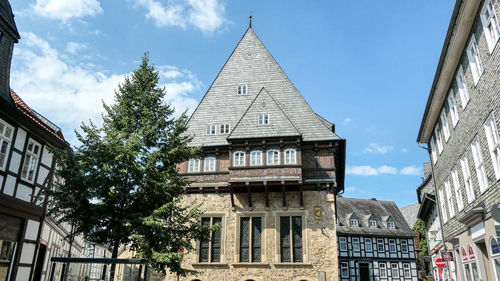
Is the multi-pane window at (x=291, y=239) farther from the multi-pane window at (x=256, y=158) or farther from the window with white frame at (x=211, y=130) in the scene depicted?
the window with white frame at (x=211, y=130)

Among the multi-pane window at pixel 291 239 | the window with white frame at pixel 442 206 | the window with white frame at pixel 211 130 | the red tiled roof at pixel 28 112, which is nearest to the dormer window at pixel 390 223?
the multi-pane window at pixel 291 239

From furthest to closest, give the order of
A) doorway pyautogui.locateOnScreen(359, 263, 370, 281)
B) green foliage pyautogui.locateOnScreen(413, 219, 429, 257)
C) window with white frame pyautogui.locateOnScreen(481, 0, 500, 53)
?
doorway pyautogui.locateOnScreen(359, 263, 370, 281)
green foliage pyautogui.locateOnScreen(413, 219, 429, 257)
window with white frame pyautogui.locateOnScreen(481, 0, 500, 53)

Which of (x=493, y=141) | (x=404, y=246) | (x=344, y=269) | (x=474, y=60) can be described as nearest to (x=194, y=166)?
(x=474, y=60)

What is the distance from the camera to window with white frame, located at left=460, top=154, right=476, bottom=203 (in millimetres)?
13211

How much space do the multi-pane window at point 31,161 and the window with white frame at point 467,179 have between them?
16131mm

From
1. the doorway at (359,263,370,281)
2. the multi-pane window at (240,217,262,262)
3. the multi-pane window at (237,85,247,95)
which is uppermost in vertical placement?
the multi-pane window at (237,85,247,95)

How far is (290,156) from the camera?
22531 millimetres

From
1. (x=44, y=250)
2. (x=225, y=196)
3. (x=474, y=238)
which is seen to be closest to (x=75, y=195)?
(x=44, y=250)

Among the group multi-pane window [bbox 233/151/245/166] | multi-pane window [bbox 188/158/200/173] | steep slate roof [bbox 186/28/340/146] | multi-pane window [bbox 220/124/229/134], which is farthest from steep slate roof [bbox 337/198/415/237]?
multi-pane window [bbox 188/158/200/173]

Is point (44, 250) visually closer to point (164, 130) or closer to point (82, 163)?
point (82, 163)

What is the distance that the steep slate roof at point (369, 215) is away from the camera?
47.7 meters

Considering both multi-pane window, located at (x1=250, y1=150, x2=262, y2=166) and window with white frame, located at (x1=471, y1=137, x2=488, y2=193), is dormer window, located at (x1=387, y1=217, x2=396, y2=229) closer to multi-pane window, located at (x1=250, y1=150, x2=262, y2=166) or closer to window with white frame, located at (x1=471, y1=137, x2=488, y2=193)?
multi-pane window, located at (x1=250, y1=150, x2=262, y2=166)

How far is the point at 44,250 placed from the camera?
693 inches

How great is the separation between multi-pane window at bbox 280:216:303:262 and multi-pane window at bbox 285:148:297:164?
3.55 m
